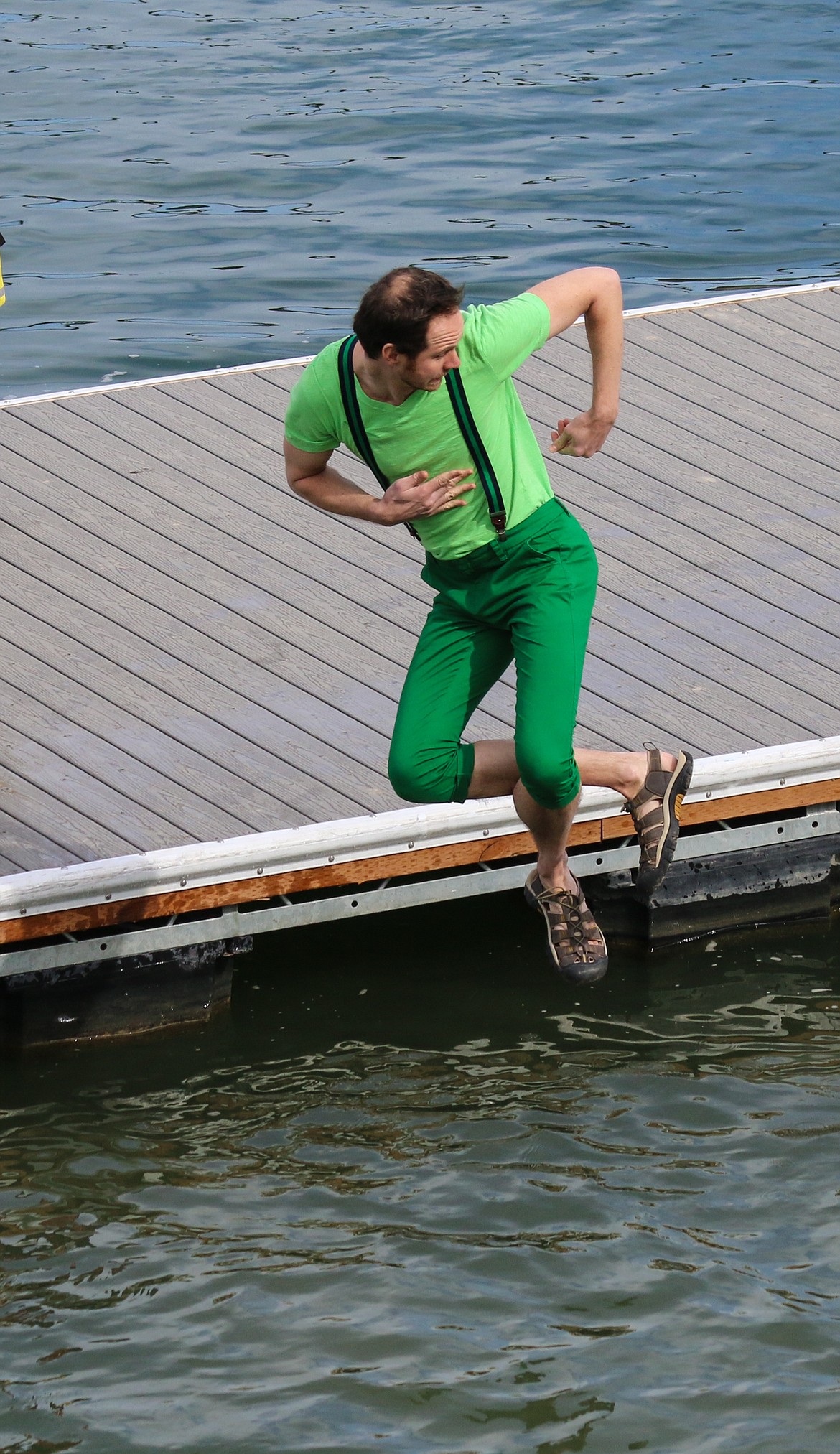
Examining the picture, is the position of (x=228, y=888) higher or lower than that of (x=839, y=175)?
lower

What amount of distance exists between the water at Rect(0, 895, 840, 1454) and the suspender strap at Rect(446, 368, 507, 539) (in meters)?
2.26

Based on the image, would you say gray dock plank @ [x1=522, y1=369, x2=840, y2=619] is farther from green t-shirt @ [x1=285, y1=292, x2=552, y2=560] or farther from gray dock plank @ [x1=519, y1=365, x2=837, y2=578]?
green t-shirt @ [x1=285, y1=292, x2=552, y2=560]

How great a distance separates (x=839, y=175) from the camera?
19.5 m

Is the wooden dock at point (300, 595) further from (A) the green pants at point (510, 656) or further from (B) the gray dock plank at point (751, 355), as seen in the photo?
(A) the green pants at point (510, 656)

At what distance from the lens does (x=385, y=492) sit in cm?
568

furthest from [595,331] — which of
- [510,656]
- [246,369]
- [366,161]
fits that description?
[366,161]

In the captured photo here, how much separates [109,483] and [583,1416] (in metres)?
5.51

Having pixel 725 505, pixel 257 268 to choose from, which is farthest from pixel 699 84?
pixel 725 505

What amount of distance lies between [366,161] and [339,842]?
14576 mm

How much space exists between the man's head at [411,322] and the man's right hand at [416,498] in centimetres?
28

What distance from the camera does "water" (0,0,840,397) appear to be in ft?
55.2

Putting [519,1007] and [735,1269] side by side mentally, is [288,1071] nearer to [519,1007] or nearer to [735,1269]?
[519,1007]

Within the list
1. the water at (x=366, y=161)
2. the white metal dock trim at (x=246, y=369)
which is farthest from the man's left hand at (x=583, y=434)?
the water at (x=366, y=161)

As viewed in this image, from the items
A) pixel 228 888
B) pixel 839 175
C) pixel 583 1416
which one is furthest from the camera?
pixel 839 175
